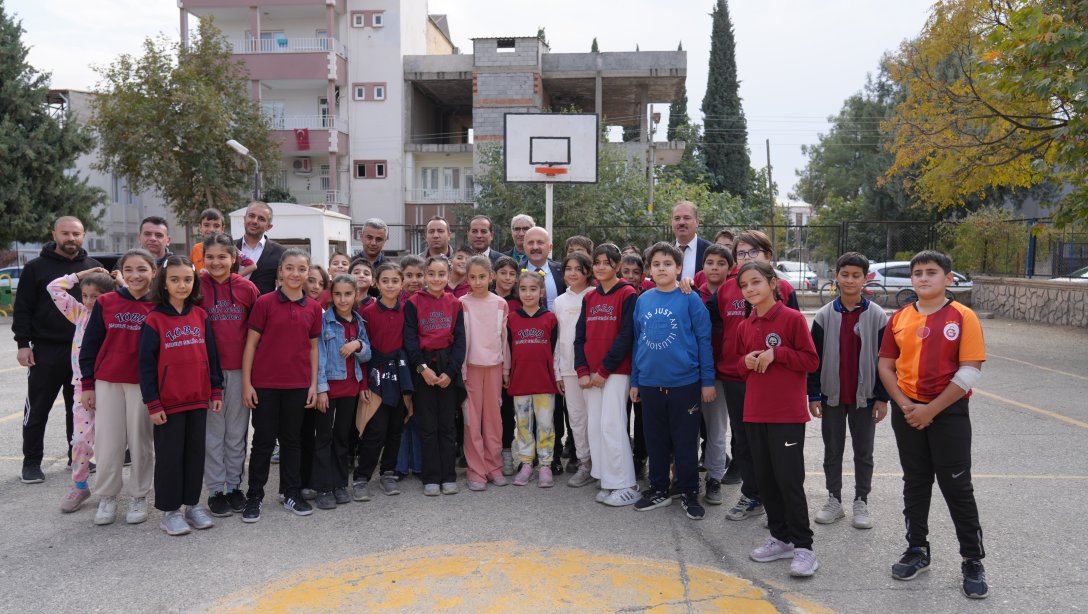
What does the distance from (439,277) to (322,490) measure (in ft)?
5.46

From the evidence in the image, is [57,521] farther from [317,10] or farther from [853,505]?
[317,10]

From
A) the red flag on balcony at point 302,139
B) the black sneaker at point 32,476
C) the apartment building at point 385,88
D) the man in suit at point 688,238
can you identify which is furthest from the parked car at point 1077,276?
the red flag on balcony at point 302,139

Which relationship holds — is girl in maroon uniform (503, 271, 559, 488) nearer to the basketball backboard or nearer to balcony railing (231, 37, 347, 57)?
the basketball backboard

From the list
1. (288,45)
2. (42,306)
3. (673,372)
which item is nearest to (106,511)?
(42,306)

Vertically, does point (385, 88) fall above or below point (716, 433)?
above

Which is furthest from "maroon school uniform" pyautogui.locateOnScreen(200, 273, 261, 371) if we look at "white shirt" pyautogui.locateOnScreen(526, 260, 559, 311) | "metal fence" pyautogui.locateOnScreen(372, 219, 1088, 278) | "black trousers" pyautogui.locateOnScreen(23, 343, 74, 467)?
"metal fence" pyautogui.locateOnScreen(372, 219, 1088, 278)

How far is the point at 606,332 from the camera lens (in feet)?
17.5

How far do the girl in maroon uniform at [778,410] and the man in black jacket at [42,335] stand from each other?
4913 mm

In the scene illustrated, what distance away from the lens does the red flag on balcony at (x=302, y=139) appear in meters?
33.8

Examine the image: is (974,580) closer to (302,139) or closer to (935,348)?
(935,348)

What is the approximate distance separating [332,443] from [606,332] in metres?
2.03

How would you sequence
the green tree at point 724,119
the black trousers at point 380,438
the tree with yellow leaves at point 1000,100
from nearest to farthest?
the black trousers at point 380,438, the tree with yellow leaves at point 1000,100, the green tree at point 724,119

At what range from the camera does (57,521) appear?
491 cm

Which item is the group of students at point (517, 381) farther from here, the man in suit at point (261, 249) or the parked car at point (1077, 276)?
the parked car at point (1077, 276)
